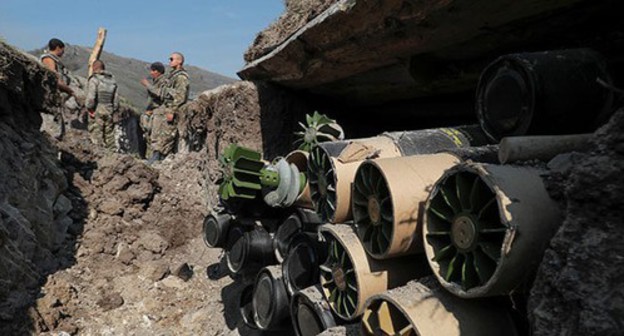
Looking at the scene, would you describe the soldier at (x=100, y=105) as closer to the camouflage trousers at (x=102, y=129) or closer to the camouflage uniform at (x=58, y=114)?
the camouflage trousers at (x=102, y=129)

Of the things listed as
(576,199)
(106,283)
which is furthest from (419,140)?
(106,283)

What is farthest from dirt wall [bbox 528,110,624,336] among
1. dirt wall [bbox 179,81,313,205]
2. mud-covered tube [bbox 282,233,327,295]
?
dirt wall [bbox 179,81,313,205]

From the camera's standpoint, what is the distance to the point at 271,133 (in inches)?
249

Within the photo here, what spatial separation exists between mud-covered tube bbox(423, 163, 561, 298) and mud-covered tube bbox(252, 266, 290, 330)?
87.5 inches

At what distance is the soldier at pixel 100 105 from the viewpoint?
29.9 feet

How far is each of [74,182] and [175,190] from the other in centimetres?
151

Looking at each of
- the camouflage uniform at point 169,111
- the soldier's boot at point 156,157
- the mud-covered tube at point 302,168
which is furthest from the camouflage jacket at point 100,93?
the mud-covered tube at point 302,168

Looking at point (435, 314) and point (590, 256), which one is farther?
point (435, 314)

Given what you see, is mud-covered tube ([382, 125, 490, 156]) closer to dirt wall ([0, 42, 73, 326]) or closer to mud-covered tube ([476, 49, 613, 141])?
mud-covered tube ([476, 49, 613, 141])

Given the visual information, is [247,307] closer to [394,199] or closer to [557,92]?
[394,199]

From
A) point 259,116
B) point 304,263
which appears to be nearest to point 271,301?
point 304,263

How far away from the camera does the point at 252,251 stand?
192 inches

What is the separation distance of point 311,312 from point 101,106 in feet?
24.9

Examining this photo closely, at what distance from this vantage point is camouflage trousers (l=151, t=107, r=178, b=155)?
28.6 ft
